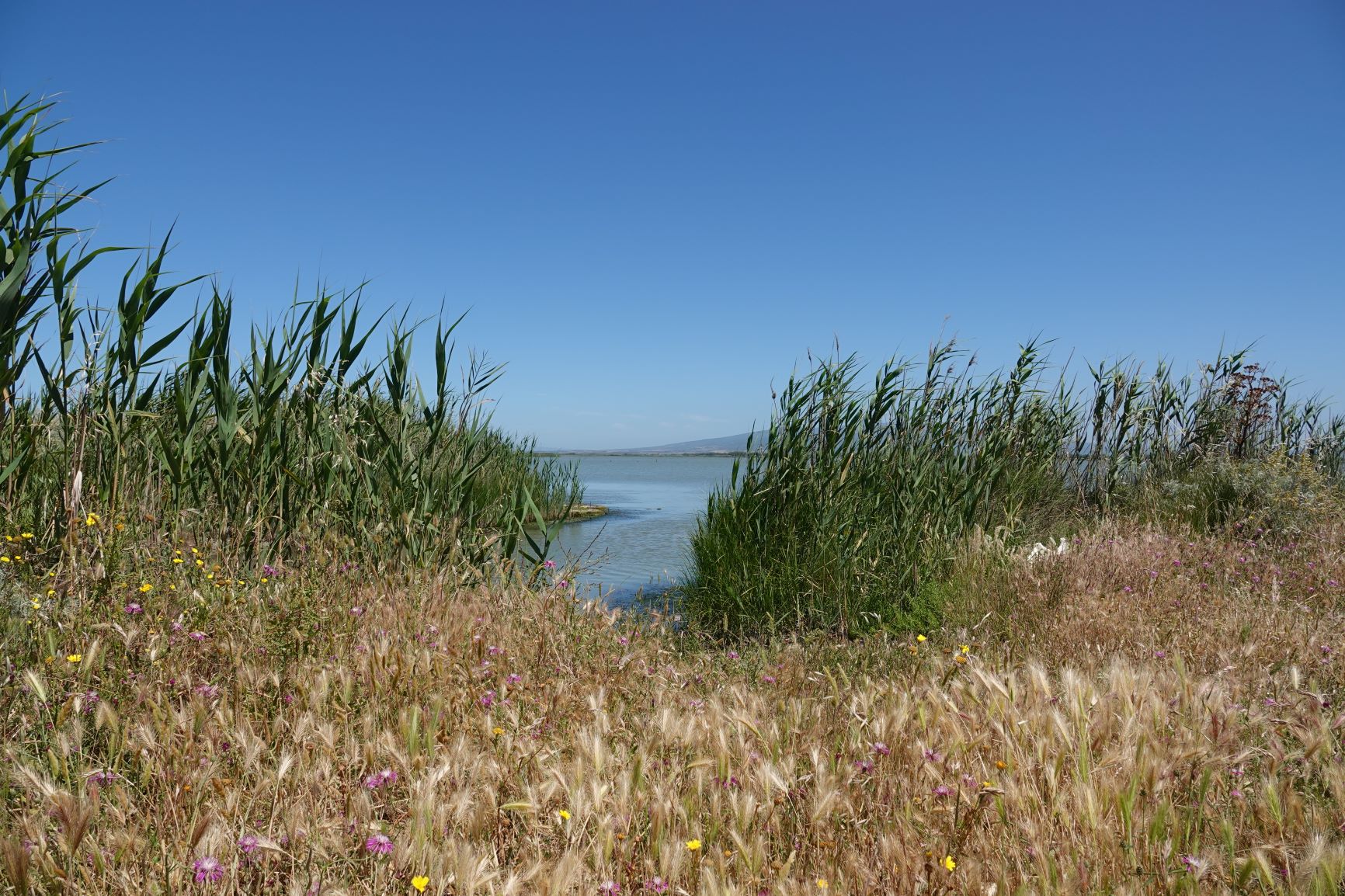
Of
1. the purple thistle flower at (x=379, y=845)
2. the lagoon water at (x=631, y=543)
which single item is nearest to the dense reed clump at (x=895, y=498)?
the lagoon water at (x=631, y=543)

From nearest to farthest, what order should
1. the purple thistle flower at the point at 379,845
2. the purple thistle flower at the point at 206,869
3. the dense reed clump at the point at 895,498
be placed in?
the purple thistle flower at the point at 206,869 < the purple thistle flower at the point at 379,845 < the dense reed clump at the point at 895,498

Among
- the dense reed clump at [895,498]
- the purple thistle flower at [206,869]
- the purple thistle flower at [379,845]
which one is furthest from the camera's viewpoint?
the dense reed clump at [895,498]

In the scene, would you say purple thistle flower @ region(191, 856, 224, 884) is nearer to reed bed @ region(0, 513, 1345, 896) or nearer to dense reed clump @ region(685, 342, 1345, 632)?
reed bed @ region(0, 513, 1345, 896)

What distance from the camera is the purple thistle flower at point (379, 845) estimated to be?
70.8 inches

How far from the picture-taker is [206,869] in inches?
66.7

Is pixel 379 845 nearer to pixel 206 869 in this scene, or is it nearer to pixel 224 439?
pixel 206 869

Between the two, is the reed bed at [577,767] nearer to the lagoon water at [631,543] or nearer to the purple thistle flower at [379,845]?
the purple thistle flower at [379,845]

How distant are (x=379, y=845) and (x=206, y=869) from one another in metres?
0.35

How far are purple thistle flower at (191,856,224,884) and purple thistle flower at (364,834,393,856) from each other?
0.30 metres

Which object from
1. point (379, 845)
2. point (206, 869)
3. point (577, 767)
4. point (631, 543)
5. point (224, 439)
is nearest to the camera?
point (206, 869)

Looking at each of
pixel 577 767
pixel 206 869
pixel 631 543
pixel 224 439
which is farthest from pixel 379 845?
pixel 631 543

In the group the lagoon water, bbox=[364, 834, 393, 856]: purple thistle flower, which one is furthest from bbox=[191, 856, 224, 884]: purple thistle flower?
the lagoon water

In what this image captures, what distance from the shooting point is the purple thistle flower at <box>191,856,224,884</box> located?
169 cm

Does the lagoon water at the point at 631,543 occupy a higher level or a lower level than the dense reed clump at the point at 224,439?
lower
